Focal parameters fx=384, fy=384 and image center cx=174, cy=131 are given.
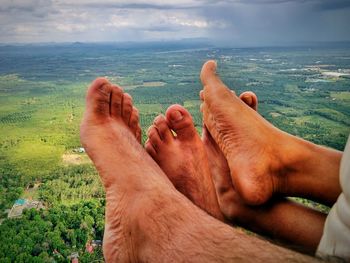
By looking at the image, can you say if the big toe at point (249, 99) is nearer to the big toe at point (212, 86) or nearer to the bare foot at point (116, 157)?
the big toe at point (212, 86)

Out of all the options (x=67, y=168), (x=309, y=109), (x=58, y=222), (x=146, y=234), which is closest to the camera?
(x=146, y=234)

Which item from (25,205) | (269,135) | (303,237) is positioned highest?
(269,135)

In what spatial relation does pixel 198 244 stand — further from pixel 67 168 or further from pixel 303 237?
pixel 67 168

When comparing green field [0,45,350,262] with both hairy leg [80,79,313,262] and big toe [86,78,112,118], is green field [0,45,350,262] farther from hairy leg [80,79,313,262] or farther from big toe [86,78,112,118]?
hairy leg [80,79,313,262]


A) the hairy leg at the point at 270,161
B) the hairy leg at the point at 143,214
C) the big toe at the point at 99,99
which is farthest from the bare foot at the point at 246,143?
the big toe at the point at 99,99

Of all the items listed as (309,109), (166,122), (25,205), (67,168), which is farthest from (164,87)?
(166,122)

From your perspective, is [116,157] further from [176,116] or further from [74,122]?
[74,122]
